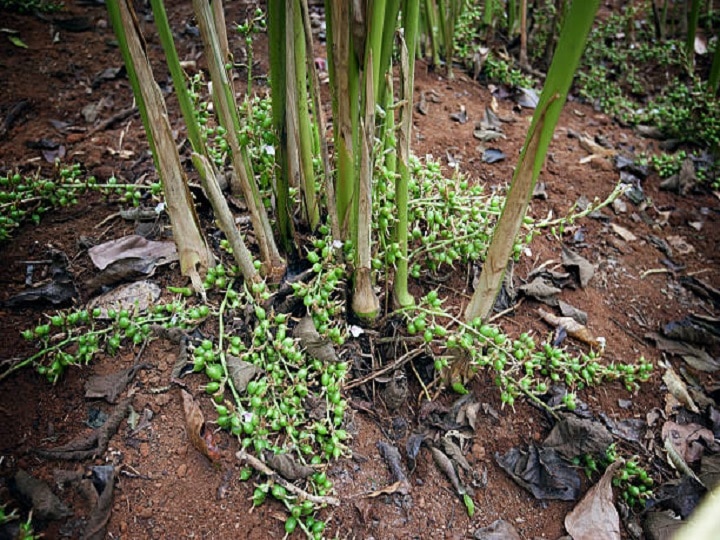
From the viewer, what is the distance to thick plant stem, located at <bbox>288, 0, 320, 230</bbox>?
3.52 ft

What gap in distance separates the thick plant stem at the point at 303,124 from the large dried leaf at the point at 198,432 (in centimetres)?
50

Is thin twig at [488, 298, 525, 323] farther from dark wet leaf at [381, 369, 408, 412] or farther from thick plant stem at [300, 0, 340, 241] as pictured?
thick plant stem at [300, 0, 340, 241]

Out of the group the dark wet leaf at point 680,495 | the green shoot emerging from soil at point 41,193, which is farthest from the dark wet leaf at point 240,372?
the dark wet leaf at point 680,495

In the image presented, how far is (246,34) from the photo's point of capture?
116cm

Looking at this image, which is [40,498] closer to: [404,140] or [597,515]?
[404,140]

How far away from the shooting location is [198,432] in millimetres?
1024

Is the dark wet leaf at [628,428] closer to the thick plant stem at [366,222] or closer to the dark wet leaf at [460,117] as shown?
the thick plant stem at [366,222]

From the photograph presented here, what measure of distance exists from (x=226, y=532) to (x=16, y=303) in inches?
29.4

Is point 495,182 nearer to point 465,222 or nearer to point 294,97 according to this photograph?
point 465,222

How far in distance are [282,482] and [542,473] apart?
0.58 meters

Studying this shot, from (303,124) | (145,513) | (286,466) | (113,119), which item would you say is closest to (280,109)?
(303,124)

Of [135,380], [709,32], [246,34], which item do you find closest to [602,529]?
[135,380]

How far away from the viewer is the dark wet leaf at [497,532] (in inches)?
41.9

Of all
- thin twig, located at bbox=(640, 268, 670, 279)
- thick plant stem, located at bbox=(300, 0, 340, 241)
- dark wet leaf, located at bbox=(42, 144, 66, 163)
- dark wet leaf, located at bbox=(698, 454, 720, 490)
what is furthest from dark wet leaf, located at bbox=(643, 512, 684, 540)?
dark wet leaf, located at bbox=(42, 144, 66, 163)
